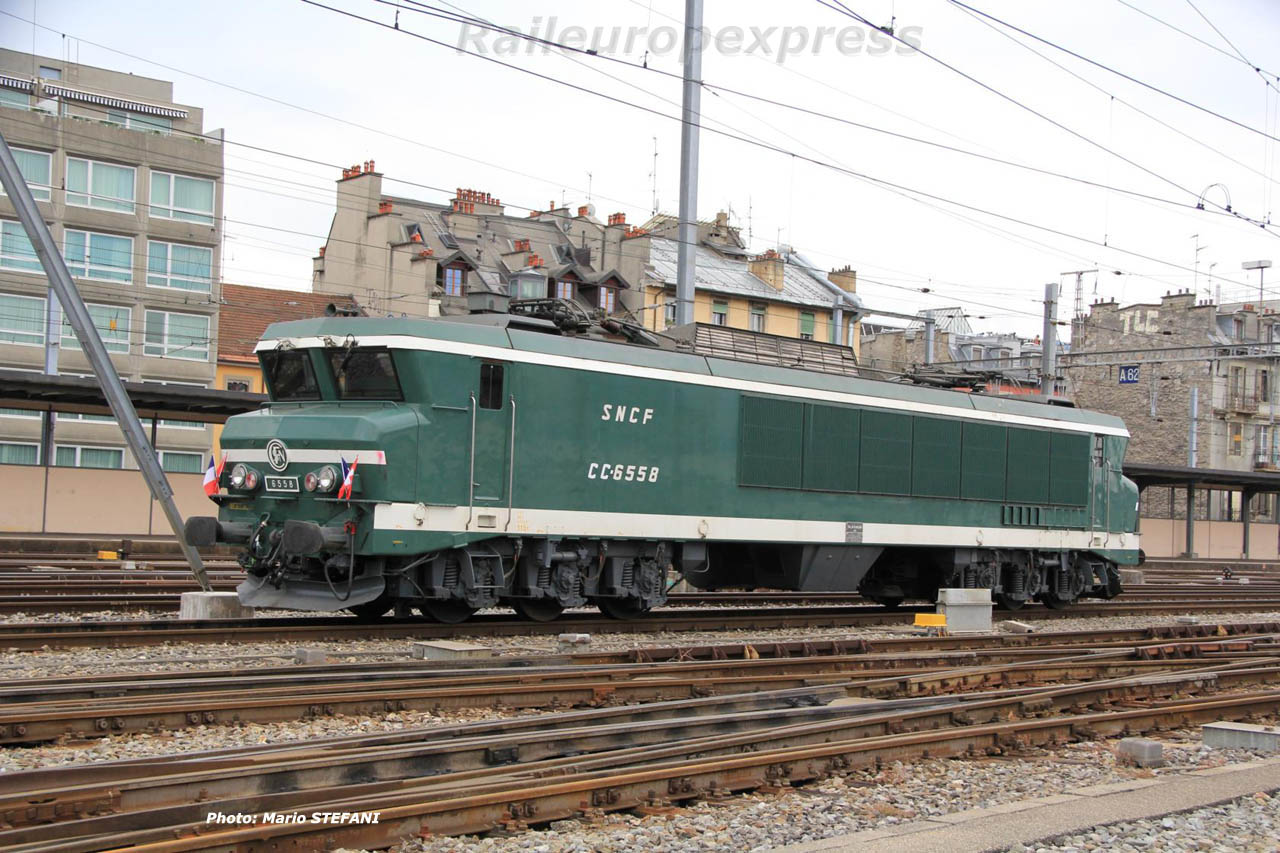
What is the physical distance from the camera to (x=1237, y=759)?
10.2 metres

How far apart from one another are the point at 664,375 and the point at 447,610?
388 cm

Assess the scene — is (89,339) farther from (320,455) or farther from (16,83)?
(16,83)

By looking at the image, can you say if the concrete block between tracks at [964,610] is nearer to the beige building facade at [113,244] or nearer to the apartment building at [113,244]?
the beige building facade at [113,244]

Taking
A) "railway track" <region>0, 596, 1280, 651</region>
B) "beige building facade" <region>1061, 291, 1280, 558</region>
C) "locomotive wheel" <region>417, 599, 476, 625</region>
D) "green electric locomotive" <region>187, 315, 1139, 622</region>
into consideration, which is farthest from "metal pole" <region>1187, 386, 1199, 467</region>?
"locomotive wheel" <region>417, 599, 476, 625</region>

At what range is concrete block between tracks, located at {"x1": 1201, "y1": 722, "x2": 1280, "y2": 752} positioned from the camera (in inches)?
408

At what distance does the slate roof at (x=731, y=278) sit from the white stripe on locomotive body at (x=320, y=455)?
4704cm

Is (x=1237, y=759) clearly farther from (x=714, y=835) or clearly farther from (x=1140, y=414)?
(x=1140, y=414)

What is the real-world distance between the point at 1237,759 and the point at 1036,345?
226ft

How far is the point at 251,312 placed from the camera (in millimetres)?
60031

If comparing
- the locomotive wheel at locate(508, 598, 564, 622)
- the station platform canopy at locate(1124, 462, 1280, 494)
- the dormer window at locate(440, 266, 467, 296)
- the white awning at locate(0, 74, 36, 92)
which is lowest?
the locomotive wheel at locate(508, 598, 564, 622)

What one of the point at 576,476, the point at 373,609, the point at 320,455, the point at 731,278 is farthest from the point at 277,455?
the point at 731,278

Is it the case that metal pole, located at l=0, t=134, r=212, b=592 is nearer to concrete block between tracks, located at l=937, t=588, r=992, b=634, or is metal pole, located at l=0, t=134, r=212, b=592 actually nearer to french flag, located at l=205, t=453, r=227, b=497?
french flag, located at l=205, t=453, r=227, b=497

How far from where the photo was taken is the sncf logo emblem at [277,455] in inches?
557

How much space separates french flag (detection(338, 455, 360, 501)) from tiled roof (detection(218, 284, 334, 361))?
44.3 meters
